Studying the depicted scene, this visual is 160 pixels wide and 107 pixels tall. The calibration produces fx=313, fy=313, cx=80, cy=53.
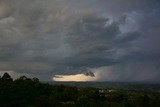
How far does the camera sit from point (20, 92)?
121 m

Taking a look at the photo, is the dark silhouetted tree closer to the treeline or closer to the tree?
the tree

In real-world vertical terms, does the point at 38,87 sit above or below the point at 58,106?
above

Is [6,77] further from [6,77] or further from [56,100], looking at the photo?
[56,100]

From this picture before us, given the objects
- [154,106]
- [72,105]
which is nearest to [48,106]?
[72,105]

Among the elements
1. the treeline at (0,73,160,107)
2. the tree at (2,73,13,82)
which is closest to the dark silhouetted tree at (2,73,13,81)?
the tree at (2,73,13,82)

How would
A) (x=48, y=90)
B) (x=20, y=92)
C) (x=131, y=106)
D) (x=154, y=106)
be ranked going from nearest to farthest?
(x=131, y=106)
(x=154, y=106)
(x=20, y=92)
(x=48, y=90)

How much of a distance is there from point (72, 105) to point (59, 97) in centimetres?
2022

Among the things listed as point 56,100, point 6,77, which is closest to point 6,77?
point 6,77

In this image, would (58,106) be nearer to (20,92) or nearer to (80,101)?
(80,101)

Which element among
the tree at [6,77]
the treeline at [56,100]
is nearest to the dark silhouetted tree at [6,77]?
the tree at [6,77]

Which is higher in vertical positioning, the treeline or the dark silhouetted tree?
the dark silhouetted tree

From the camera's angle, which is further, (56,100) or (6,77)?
(6,77)

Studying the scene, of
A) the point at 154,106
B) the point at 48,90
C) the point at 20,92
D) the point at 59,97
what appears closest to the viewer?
the point at 154,106

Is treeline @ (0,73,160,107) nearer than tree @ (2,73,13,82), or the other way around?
treeline @ (0,73,160,107)
